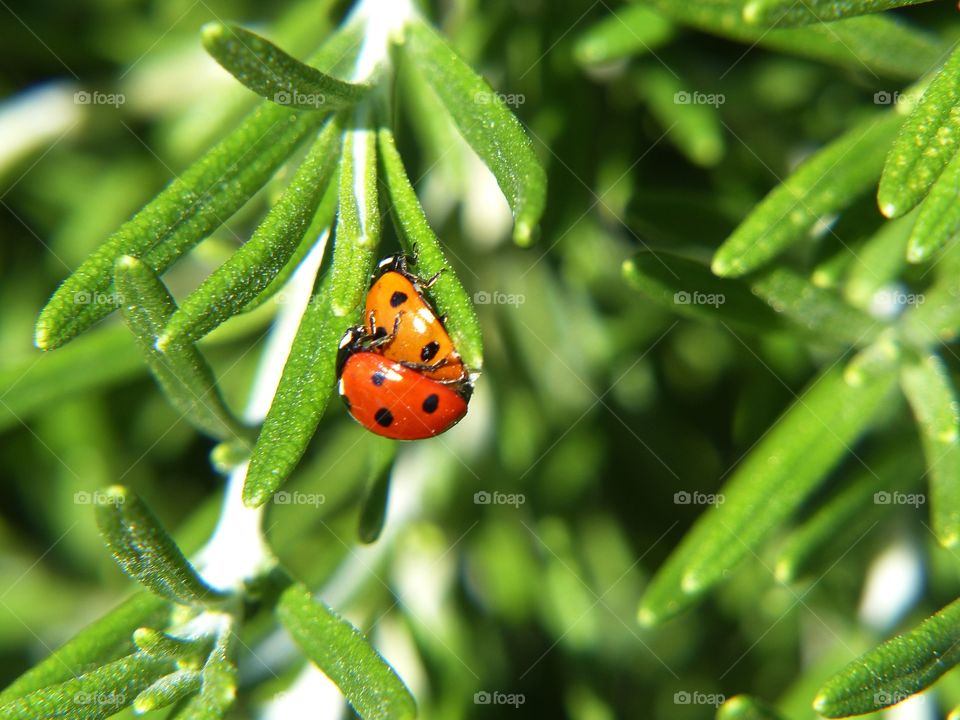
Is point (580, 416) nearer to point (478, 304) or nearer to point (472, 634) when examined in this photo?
point (478, 304)

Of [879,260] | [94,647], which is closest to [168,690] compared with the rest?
[94,647]

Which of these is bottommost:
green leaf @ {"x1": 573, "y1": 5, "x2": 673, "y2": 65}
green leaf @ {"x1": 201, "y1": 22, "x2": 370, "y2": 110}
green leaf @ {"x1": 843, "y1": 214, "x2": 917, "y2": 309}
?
green leaf @ {"x1": 843, "y1": 214, "x2": 917, "y2": 309}

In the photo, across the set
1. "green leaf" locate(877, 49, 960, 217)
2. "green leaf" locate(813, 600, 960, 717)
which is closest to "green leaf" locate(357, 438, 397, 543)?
"green leaf" locate(813, 600, 960, 717)

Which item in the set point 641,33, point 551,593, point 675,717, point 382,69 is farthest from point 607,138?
point 675,717

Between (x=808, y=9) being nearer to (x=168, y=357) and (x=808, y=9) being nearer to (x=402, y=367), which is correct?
(x=402, y=367)

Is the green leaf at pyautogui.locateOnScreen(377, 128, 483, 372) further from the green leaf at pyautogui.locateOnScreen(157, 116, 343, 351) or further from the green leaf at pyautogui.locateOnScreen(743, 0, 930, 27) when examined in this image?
the green leaf at pyautogui.locateOnScreen(743, 0, 930, 27)

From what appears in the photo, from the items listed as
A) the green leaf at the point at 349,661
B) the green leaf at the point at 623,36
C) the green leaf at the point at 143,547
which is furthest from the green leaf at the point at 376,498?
the green leaf at the point at 623,36
